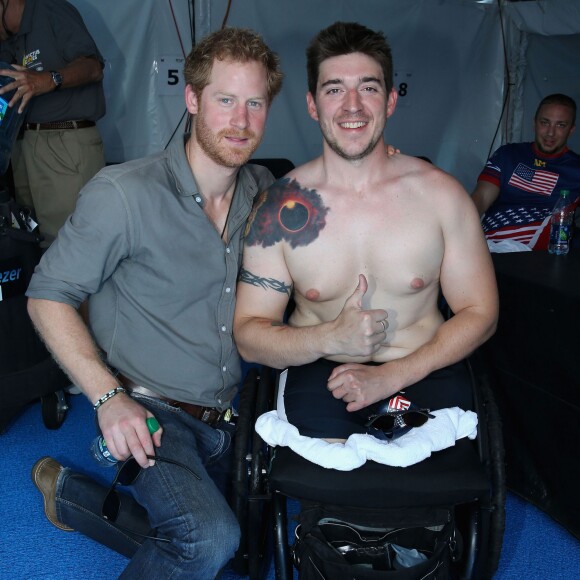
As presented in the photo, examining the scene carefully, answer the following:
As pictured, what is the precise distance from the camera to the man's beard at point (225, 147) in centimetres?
200

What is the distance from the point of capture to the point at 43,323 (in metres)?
1.82

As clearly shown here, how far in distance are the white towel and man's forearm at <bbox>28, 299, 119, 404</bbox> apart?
43 cm

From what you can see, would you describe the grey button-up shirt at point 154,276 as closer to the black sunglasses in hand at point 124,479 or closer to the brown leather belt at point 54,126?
the black sunglasses in hand at point 124,479

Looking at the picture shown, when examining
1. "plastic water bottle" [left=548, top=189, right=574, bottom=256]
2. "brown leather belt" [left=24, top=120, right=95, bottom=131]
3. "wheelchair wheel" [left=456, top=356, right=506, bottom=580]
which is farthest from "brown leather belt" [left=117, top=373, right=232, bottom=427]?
"brown leather belt" [left=24, top=120, right=95, bottom=131]

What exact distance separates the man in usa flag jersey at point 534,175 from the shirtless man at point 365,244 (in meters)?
2.04

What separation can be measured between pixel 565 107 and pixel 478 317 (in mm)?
2632

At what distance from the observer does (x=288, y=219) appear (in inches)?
87.0

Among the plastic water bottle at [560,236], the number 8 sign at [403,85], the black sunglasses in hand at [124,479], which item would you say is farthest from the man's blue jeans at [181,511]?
the number 8 sign at [403,85]

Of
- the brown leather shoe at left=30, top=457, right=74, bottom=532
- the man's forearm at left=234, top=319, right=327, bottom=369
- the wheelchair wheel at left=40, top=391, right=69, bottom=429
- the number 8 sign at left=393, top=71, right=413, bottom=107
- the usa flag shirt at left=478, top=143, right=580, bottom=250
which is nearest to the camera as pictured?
the man's forearm at left=234, top=319, right=327, bottom=369

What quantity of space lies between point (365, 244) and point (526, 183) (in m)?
2.35

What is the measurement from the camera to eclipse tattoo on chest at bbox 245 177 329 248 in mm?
2199

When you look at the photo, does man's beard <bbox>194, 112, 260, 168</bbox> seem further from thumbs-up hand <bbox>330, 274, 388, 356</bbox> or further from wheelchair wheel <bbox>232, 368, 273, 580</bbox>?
wheelchair wheel <bbox>232, 368, 273, 580</bbox>

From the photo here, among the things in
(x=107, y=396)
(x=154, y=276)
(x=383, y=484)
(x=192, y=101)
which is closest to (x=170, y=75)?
(x=192, y=101)

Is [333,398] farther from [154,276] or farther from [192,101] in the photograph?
[192,101]
